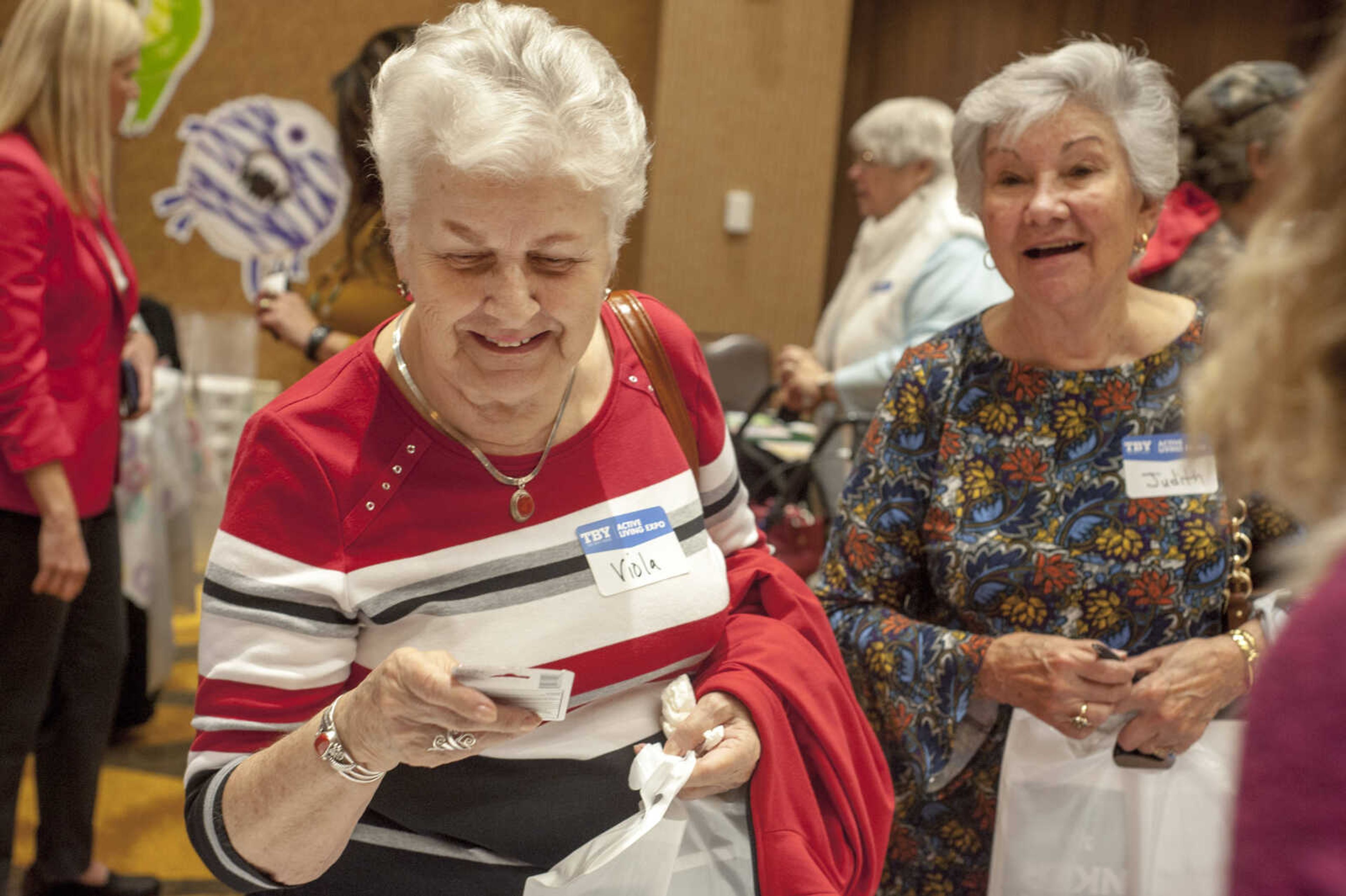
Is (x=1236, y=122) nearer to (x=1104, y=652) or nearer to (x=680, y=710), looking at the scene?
(x=1104, y=652)

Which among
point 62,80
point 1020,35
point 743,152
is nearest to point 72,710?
point 62,80

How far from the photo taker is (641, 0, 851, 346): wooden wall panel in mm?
5641

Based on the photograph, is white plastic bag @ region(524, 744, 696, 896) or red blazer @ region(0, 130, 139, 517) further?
red blazer @ region(0, 130, 139, 517)

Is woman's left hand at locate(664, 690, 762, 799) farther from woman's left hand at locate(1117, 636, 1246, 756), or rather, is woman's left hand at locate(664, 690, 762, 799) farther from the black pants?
the black pants

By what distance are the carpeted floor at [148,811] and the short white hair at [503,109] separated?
7.33 feet

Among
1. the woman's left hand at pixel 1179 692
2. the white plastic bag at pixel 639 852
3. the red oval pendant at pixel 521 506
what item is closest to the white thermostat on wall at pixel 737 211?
the woman's left hand at pixel 1179 692

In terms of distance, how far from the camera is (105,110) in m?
2.65

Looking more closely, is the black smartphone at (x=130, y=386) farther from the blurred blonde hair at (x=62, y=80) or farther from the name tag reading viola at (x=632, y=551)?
the name tag reading viola at (x=632, y=551)

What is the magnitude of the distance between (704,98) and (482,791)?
15.7 ft

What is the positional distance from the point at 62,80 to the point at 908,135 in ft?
8.10

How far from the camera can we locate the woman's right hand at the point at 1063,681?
1.61 meters

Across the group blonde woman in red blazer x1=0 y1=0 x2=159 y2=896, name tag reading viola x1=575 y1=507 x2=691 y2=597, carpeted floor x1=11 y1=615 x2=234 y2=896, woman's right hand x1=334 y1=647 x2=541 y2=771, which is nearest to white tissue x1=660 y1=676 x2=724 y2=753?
name tag reading viola x1=575 y1=507 x2=691 y2=597

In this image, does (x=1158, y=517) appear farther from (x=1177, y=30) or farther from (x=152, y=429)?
(x=1177, y=30)

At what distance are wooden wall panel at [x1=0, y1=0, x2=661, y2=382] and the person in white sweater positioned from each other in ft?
6.45
